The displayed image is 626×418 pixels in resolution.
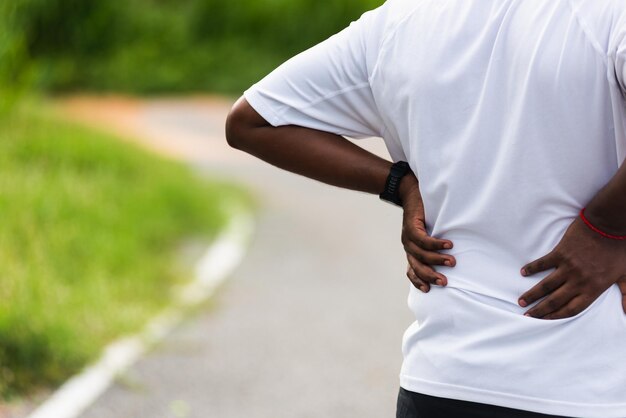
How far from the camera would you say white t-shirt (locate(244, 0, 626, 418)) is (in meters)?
2.15

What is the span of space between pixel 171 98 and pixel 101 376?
19.7 m

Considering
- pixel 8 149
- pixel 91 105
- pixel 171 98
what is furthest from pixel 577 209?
pixel 171 98

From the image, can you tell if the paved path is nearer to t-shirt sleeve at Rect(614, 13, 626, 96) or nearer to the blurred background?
the blurred background

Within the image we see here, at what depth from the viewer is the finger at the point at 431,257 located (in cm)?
235

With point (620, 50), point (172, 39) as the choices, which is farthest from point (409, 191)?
point (172, 39)

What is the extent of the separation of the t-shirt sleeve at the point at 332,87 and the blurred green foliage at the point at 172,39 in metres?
15.0

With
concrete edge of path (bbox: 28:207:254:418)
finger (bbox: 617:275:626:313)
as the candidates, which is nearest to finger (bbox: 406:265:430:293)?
finger (bbox: 617:275:626:313)

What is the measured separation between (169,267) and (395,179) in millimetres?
7193

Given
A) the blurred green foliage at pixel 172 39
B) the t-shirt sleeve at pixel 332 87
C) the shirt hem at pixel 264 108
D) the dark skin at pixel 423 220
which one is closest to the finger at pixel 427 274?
the dark skin at pixel 423 220

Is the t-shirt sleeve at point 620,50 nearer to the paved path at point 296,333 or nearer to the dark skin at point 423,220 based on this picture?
the dark skin at point 423,220

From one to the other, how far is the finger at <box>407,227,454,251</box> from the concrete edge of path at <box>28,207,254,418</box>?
3605mm

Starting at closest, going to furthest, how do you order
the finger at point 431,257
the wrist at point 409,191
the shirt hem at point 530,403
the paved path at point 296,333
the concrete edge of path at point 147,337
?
the shirt hem at point 530,403 → the finger at point 431,257 → the wrist at point 409,191 → the concrete edge of path at point 147,337 → the paved path at point 296,333

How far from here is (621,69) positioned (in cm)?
207

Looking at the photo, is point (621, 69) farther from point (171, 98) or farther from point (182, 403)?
point (171, 98)
